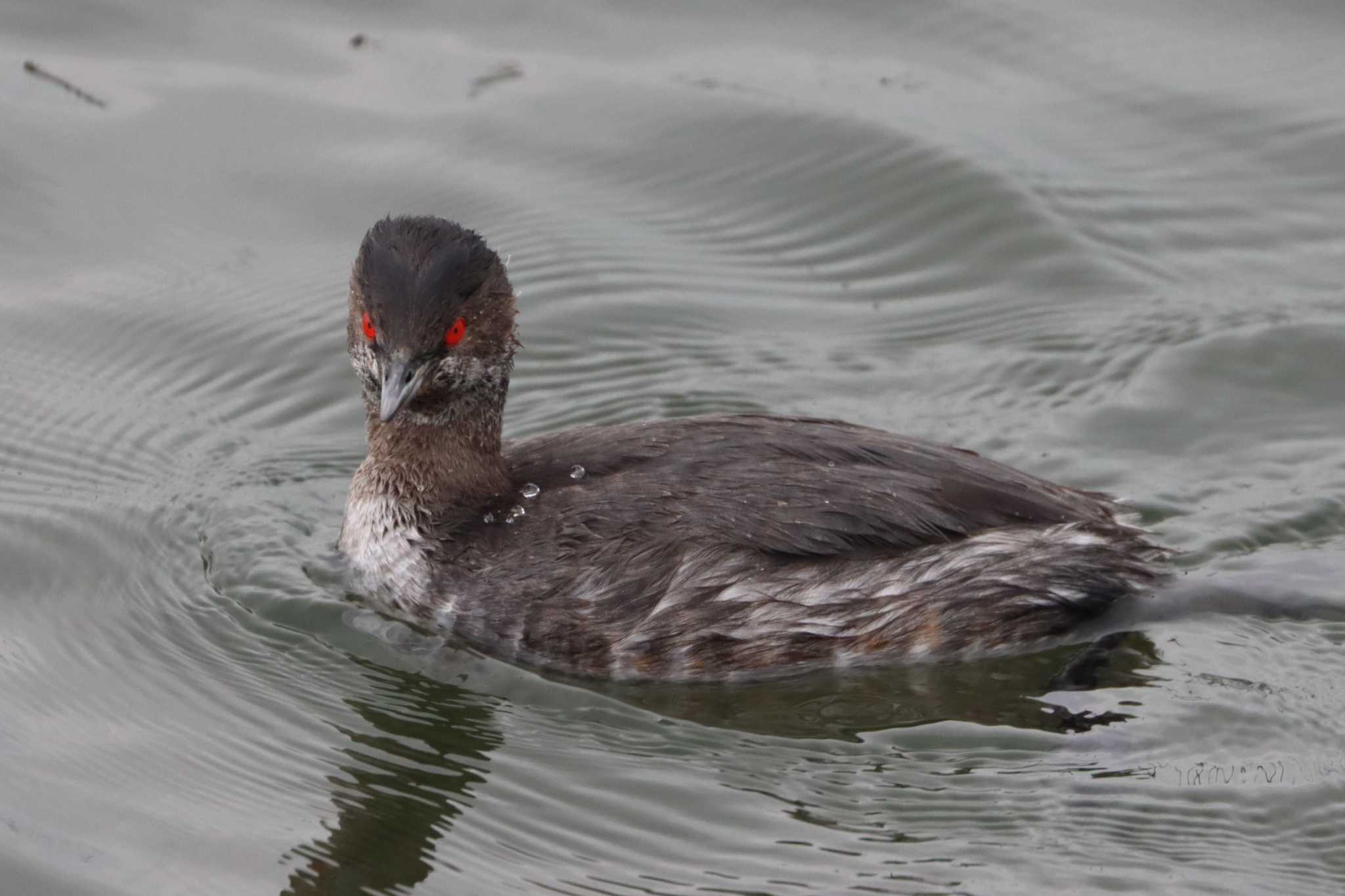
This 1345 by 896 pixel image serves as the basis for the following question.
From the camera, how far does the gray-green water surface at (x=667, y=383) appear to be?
22.5ft

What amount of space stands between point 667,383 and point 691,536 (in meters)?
2.34

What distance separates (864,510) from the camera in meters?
7.71

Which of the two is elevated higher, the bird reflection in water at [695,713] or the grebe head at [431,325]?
the grebe head at [431,325]

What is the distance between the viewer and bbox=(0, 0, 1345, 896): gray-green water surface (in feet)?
22.5

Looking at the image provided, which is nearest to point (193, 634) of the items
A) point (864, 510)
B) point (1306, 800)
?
point (864, 510)

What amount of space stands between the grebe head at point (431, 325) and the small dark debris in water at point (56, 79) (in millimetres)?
4503

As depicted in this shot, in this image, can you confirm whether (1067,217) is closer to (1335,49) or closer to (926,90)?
(926,90)

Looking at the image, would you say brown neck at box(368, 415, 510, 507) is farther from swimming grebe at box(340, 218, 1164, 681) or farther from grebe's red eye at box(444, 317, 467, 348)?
grebe's red eye at box(444, 317, 467, 348)

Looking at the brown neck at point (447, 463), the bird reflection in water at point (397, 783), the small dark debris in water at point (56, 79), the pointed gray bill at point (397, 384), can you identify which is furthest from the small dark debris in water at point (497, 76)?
the bird reflection in water at point (397, 783)

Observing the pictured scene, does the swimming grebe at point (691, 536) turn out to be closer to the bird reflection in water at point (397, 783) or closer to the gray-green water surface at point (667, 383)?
the gray-green water surface at point (667, 383)

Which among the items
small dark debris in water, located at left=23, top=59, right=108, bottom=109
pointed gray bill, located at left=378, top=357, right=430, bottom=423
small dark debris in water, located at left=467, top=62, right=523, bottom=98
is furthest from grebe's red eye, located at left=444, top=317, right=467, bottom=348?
small dark debris in water, located at left=23, top=59, right=108, bottom=109

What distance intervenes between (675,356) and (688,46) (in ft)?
10.9

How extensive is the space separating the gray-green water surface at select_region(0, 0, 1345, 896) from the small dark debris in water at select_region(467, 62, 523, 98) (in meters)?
0.10

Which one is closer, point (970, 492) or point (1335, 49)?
point (970, 492)
